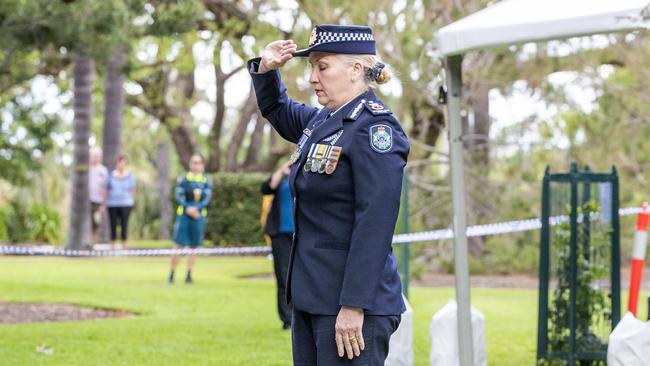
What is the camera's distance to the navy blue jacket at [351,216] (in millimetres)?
4441

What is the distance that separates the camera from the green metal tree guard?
902cm

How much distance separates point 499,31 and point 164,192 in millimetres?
34725

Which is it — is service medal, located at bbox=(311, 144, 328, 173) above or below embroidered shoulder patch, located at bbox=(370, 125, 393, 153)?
below

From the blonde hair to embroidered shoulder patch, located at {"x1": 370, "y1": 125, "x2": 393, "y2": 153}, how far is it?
26 centimetres

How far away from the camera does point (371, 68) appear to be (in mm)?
4711

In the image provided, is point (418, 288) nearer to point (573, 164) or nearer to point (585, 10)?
point (573, 164)

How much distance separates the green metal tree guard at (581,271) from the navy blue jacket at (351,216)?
4.60 metres

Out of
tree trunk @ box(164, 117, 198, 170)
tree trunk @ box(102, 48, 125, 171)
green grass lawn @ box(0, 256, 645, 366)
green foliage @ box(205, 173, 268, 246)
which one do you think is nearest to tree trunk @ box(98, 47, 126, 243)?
tree trunk @ box(102, 48, 125, 171)

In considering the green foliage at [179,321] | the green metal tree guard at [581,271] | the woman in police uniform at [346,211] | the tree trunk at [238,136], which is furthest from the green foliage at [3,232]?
the woman in police uniform at [346,211]

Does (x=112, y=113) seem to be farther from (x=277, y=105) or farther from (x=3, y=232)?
(x=277, y=105)

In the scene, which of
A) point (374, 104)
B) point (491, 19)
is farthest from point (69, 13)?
point (374, 104)

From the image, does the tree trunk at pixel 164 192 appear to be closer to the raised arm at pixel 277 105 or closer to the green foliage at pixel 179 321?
the green foliage at pixel 179 321

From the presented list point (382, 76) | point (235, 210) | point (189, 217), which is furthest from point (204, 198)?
point (382, 76)

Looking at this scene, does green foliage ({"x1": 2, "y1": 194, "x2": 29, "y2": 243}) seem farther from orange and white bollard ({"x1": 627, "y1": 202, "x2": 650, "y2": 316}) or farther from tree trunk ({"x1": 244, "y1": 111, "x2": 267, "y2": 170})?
orange and white bollard ({"x1": 627, "y1": 202, "x2": 650, "y2": 316})
